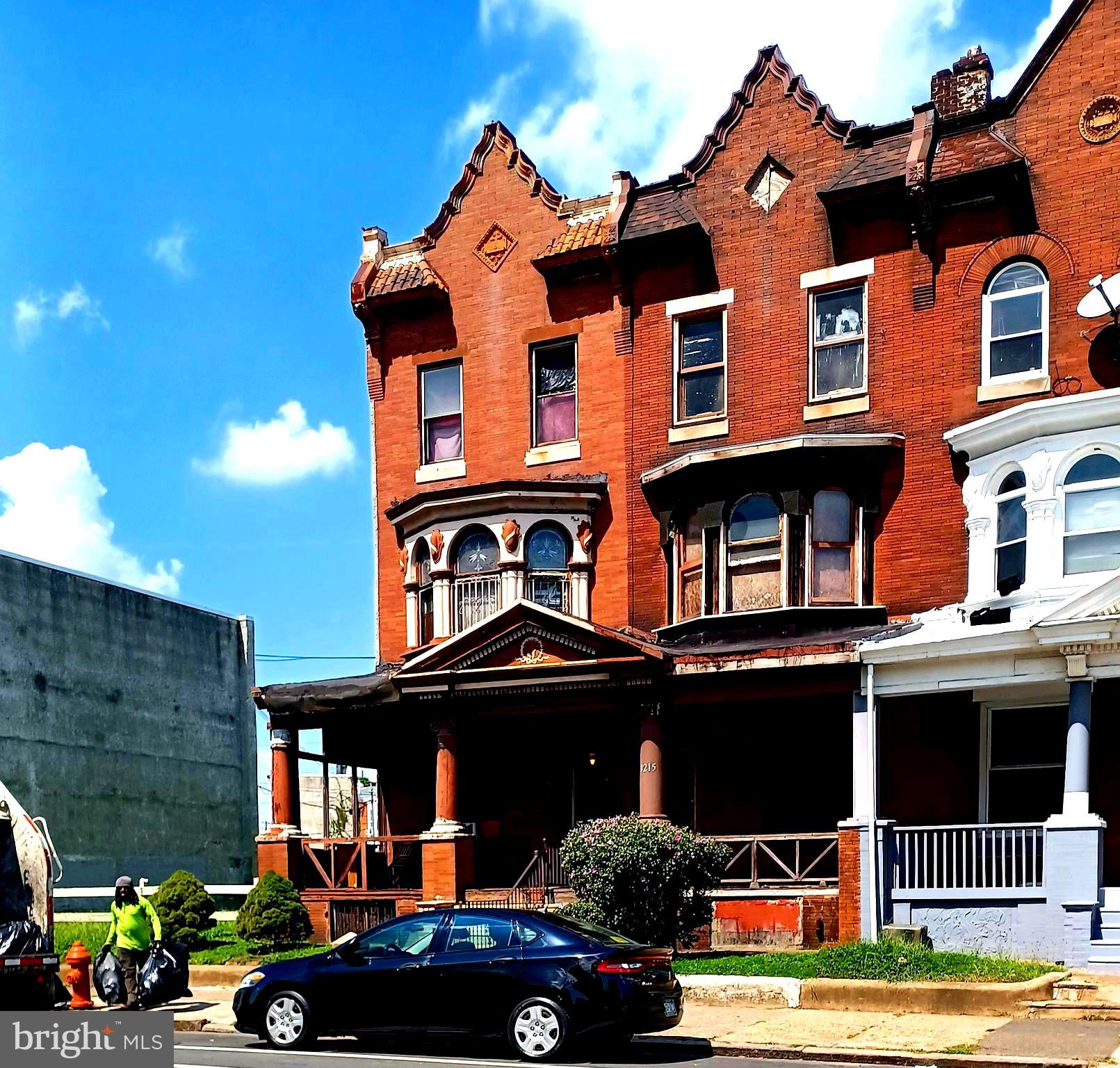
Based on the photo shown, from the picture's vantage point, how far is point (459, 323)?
2664 cm

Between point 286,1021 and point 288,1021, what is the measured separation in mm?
21

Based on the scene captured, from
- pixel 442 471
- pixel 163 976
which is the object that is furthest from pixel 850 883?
pixel 442 471

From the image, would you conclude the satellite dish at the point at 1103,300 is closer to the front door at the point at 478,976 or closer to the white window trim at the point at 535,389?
the white window trim at the point at 535,389

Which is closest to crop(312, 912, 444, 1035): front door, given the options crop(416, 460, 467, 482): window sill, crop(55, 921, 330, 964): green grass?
crop(55, 921, 330, 964): green grass

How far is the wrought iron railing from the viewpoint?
2500 centimetres

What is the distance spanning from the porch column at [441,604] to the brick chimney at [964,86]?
10.9m

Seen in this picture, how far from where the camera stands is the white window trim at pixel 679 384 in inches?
953

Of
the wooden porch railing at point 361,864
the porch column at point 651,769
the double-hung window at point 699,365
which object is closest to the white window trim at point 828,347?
the double-hung window at point 699,365

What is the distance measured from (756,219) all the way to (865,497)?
5.06 meters

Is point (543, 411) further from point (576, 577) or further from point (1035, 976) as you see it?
point (1035, 976)

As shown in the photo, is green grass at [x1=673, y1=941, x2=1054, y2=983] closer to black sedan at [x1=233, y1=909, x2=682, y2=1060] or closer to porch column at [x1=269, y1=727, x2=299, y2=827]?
black sedan at [x1=233, y1=909, x2=682, y2=1060]

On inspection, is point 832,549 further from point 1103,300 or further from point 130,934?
point 130,934

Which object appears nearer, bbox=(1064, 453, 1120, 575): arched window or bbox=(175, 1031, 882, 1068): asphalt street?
bbox=(175, 1031, 882, 1068): asphalt street

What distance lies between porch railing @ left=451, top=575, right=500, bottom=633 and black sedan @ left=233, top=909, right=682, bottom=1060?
11.1 meters
